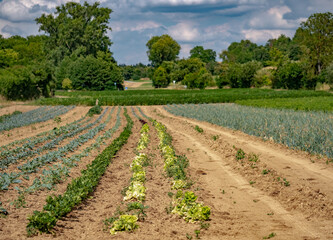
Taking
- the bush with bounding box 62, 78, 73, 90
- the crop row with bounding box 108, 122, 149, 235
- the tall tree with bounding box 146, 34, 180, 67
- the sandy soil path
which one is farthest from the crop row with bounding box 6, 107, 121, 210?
the tall tree with bounding box 146, 34, 180, 67

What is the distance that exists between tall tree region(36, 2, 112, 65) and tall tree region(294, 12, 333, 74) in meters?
40.9

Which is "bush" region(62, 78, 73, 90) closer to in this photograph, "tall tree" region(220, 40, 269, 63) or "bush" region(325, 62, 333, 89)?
"bush" region(325, 62, 333, 89)

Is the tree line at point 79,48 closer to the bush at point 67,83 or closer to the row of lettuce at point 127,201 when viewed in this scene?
the bush at point 67,83

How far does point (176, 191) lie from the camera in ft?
32.0

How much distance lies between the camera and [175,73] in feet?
317

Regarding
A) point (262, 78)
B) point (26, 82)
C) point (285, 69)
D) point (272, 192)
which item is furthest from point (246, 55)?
point (272, 192)

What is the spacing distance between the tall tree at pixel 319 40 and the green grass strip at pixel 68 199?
59228 millimetres

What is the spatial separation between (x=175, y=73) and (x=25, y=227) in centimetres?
9085

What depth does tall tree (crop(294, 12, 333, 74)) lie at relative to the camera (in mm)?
64562

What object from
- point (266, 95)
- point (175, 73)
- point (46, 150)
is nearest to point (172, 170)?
point (46, 150)

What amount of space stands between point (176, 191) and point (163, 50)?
104 metres

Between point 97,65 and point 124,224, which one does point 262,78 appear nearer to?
point 97,65

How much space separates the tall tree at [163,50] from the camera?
111500 millimetres

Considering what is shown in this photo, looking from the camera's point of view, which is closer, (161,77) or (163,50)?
(161,77)
